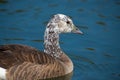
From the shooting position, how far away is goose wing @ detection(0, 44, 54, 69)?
1100 cm

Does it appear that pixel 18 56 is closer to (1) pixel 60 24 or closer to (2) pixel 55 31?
(2) pixel 55 31

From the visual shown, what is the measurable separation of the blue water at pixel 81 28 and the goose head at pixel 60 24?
2.71ft

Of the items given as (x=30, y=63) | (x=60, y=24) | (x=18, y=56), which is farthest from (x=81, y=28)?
(x=18, y=56)

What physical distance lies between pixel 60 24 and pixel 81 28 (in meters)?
2.14

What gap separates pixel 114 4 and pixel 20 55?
→ 5264mm

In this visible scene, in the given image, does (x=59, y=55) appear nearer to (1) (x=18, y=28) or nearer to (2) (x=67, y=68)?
(2) (x=67, y=68)

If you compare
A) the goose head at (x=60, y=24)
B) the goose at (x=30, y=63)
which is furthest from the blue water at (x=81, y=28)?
the goose head at (x=60, y=24)

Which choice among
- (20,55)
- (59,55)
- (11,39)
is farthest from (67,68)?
(11,39)

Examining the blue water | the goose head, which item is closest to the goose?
the goose head

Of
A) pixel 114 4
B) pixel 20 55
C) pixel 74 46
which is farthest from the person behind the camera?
pixel 114 4

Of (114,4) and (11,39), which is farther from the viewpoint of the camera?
(114,4)

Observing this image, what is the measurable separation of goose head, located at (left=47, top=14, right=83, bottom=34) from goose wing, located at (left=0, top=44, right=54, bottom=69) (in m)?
0.81

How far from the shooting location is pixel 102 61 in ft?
40.5

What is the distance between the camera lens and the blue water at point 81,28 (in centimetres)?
1219
